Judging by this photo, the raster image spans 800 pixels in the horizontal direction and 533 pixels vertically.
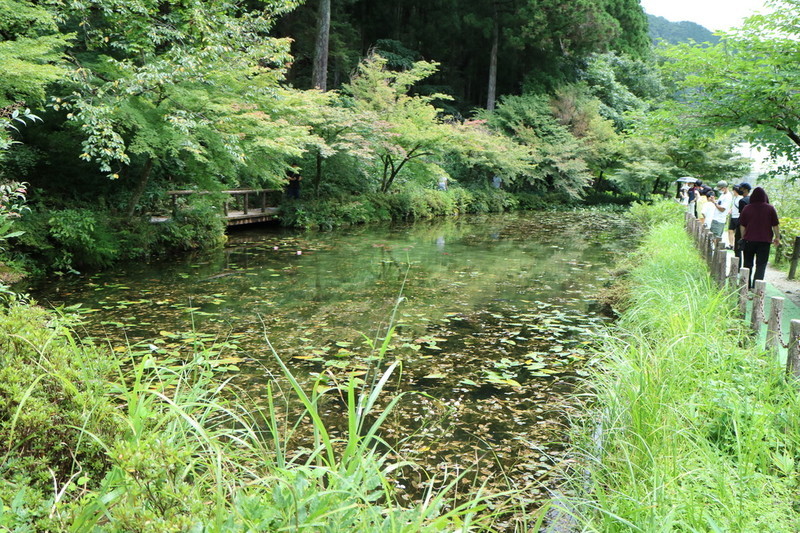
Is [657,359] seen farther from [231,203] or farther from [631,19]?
[631,19]

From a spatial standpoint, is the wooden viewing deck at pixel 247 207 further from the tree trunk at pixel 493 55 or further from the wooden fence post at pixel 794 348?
the tree trunk at pixel 493 55

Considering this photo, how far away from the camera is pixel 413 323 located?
22.9ft

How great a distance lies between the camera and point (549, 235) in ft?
58.2

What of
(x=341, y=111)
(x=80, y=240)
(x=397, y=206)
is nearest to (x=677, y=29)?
(x=397, y=206)

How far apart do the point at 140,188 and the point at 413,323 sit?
22.3ft

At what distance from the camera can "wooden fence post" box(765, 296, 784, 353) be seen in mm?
3422

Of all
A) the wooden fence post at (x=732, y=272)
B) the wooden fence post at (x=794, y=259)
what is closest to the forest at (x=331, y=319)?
the wooden fence post at (x=732, y=272)

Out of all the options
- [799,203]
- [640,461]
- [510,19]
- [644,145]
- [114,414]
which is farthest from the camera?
[510,19]

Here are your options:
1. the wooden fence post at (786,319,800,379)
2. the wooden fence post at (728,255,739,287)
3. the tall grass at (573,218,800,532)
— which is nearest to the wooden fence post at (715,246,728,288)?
the wooden fence post at (728,255,739,287)

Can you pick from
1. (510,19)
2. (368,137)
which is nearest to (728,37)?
(368,137)

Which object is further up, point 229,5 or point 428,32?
point 428,32

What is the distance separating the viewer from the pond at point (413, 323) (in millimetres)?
4051

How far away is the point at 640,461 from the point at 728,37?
5733 millimetres

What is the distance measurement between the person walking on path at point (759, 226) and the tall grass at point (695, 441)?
290 centimetres
